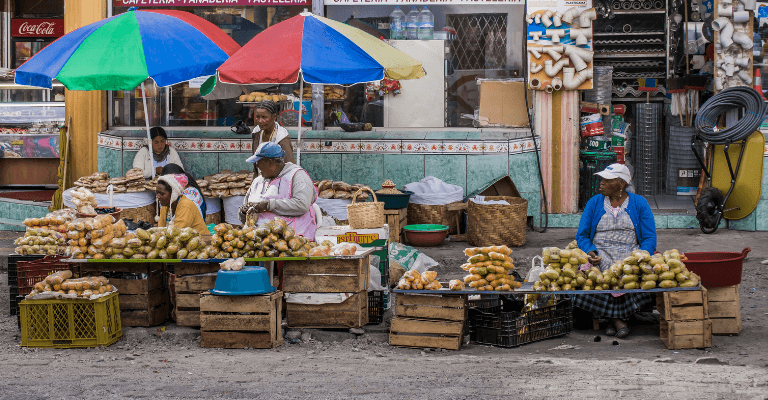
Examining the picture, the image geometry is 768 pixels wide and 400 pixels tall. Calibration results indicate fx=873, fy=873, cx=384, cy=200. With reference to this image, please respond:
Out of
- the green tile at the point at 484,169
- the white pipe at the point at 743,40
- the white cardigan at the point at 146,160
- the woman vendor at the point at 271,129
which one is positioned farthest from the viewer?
the green tile at the point at 484,169

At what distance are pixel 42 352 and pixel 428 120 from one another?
6592 mm

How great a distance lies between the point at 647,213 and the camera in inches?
279

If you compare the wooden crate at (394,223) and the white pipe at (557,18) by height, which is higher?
the white pipe at (557,18)

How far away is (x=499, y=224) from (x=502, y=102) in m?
2.12

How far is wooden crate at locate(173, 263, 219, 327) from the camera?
7.11m

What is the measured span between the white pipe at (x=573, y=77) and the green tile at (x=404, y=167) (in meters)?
2.11

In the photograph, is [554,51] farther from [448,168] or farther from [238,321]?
[238,321]

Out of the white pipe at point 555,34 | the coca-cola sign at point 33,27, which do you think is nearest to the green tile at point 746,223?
the white pipe at point 555,34

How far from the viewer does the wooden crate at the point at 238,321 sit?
6.65 metres

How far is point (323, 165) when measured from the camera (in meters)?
11.8

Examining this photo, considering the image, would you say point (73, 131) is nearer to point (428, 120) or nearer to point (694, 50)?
point (428, 120)

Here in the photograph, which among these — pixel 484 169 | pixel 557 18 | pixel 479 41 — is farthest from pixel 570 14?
pixel 484 169

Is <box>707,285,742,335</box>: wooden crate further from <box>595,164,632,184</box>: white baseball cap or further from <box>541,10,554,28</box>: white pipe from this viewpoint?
<box>541,10,554,28</box>: white pipe

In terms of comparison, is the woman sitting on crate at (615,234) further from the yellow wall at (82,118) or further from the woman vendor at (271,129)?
the yellow wall at (82,118)
